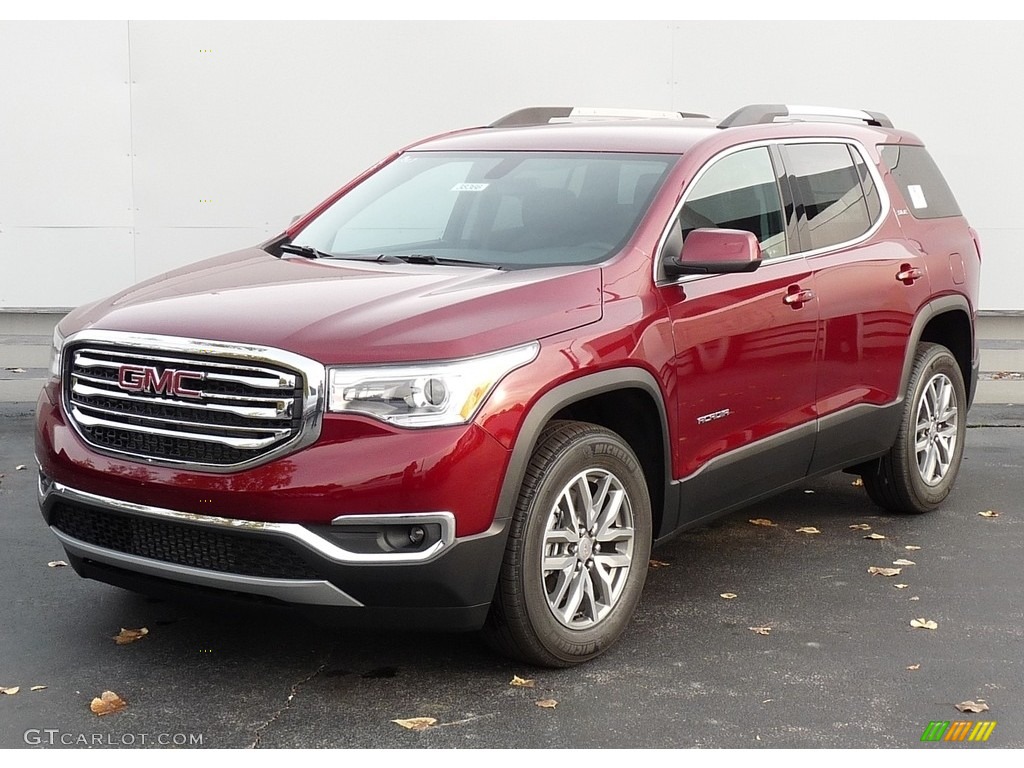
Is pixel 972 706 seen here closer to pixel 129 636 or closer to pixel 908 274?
pixel 908 274

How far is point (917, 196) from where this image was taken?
6.73m

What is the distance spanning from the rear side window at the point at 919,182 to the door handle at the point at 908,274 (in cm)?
35

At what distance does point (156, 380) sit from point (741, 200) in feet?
8.16

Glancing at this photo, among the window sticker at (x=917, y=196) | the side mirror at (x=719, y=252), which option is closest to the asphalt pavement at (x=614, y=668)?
the side mirror at (x=719, y=252)

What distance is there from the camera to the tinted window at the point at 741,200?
527 centimetres

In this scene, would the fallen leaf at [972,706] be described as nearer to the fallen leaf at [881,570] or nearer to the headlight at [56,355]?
the fallen leaf at [881,570]

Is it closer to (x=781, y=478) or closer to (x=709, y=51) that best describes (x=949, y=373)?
(x=781, y=478)

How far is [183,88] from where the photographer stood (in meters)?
9.18

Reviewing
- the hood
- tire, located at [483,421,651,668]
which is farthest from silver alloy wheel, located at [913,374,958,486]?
the hood

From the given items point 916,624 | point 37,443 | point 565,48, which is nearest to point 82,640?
point 37,443

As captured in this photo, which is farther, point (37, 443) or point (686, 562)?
point (686, 562)

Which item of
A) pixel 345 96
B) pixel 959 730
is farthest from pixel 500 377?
pixel 345 96

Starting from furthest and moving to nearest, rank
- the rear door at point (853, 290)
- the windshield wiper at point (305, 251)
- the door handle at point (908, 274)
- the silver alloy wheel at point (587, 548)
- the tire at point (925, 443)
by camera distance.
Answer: the tire at point (925, 443), the door handle at point (908, 274), the rear door at point (853, 290), the windshield wiper at point (305, 251), the silver alloy wheel at point (587, 548)

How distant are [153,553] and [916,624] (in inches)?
111
